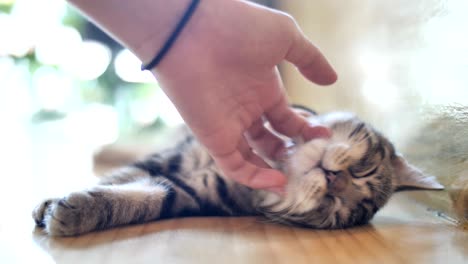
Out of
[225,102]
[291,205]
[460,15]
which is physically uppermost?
[460,15]

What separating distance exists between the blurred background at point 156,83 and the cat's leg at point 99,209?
40 centimetres

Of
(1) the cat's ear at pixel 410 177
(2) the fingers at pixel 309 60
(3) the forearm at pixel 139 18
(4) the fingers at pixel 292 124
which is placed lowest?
(4) the fingers at pixel 292 124

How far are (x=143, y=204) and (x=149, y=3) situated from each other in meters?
0.50

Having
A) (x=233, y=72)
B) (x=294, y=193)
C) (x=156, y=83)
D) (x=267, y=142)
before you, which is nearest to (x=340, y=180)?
(x=294, y=193)

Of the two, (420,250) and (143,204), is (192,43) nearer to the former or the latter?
(143,204)

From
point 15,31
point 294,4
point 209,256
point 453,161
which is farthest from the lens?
point 15,31

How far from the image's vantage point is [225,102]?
41.9 inches

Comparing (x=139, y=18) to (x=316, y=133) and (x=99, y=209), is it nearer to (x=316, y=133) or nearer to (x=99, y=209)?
(x=99, y=209)

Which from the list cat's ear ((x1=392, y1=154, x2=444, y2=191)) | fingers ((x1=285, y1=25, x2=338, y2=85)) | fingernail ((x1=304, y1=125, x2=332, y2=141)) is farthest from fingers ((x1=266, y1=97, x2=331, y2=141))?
cat's ear ((x1=392, y1=154, x2=444, y2=191))

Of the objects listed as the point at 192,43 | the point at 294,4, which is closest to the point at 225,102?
the point at 192,43

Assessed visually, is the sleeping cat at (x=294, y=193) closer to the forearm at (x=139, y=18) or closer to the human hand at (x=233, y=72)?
the human hand at (x=233, y=72)

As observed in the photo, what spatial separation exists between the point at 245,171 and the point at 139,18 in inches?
16.1

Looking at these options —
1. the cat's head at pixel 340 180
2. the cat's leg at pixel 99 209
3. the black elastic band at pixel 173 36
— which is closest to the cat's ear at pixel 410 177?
the cat's head at pixel 340 180

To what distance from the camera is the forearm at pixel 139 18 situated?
917 mm
